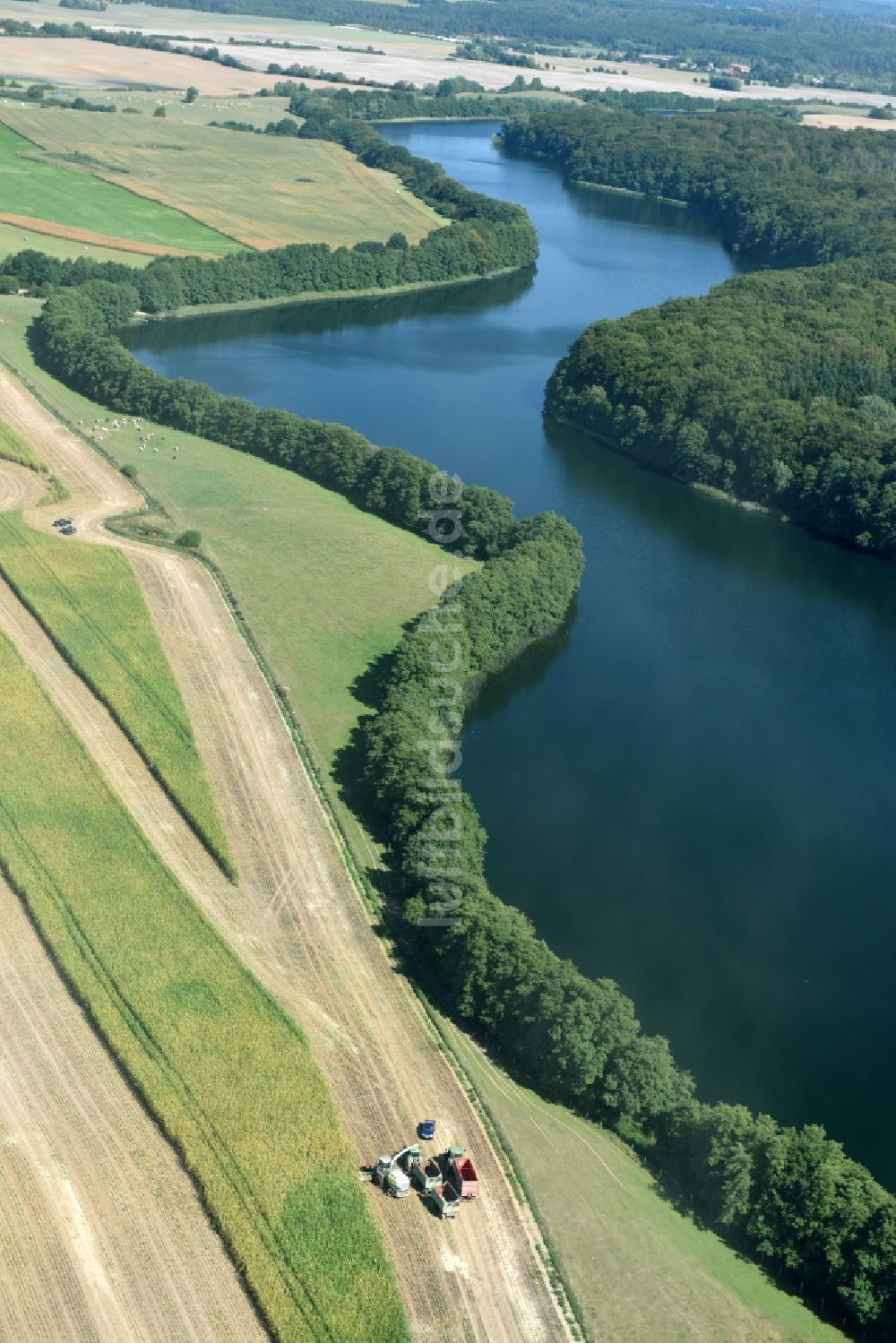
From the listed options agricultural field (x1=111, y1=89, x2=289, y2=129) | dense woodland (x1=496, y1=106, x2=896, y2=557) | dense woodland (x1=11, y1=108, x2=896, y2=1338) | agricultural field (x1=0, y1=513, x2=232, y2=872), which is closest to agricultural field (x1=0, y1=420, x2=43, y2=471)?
agricultural field (x1=0, y1=513, x2=232, y2=872)

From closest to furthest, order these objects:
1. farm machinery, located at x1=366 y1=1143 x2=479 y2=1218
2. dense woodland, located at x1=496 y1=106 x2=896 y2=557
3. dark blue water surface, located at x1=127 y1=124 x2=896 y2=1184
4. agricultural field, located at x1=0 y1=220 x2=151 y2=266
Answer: farm machinery, located at x1=366 y1=1143 x2=479 y2=1218
dark blue water surface, located at x1=127 y1=124 x2=896 y2=1184
dense woodland, located at x1=496 y1=106 x2=896 y2=557
agricultural field, located at x1=0 y1=220 x2=151 y2=266

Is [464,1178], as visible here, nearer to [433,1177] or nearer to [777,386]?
[433,1177]

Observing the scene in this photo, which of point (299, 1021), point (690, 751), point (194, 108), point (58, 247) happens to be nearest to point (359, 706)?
point (690, 751)

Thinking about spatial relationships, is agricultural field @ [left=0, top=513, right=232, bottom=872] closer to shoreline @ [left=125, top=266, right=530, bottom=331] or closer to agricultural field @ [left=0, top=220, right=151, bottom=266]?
shoreline @ [left=125, top=266, right=530, bottom=331]

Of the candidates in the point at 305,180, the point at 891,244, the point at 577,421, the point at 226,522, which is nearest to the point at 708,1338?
the point at 226,522

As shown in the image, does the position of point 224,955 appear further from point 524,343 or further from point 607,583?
point 524,343

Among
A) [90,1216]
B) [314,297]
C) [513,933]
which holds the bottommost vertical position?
[90,1216]
